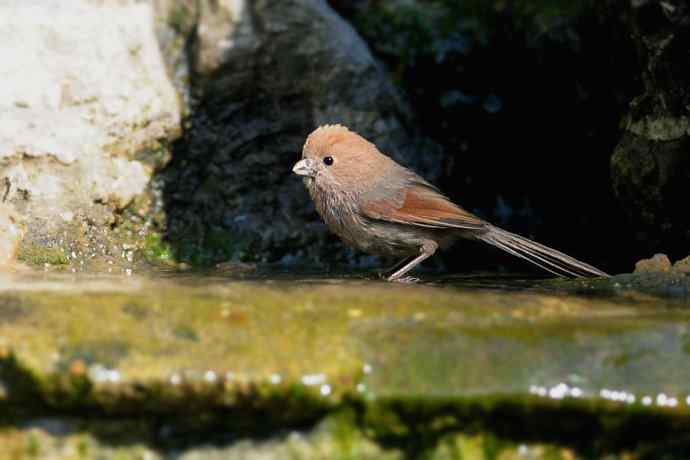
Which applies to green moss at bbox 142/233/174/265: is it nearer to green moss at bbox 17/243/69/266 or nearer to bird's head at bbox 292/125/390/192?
green moss at bbox 17/243/69/266

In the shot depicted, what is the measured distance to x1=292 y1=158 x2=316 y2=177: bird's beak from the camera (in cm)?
616

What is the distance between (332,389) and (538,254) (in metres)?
3.05

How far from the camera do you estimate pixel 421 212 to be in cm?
589

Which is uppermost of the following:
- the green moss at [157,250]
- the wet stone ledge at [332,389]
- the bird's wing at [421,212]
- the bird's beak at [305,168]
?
the bird's beak at [305,168]

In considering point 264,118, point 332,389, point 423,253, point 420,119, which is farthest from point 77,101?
point 332,389

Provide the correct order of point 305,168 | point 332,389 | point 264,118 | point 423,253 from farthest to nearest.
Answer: point 264,118
point 305,168
point 423,253
point 332,389

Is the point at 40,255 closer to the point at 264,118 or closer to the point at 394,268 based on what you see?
the point at 264,118

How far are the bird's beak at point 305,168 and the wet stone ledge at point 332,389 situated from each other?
283 centimetres

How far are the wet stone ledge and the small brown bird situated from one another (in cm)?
237

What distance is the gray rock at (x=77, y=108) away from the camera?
5836 mm

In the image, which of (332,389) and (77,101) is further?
(77,101)

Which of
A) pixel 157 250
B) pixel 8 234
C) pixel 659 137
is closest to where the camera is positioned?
pixel 659 137

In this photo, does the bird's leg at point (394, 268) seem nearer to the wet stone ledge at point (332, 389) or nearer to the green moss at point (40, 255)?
the green moss at point (40, 255)

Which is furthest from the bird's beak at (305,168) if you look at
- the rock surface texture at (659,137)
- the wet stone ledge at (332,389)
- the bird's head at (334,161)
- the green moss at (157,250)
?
the wet stone ledge at (332,389)
